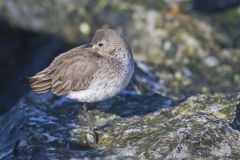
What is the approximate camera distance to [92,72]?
825cm

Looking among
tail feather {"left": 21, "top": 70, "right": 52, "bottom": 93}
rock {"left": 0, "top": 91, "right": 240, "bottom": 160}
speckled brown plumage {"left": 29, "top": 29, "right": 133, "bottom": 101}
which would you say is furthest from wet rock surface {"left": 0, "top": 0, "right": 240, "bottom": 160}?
speckled brown plumage {"left": 29, "top": 29, "right": 133, "bottom": 101}

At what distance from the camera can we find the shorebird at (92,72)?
811cm

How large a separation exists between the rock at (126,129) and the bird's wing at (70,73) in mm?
374

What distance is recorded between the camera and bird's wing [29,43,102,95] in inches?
326

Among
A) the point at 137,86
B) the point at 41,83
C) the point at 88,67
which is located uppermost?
the point at 88,67

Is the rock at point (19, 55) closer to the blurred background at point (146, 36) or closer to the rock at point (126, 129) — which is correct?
the blurred background at point (146, 36)

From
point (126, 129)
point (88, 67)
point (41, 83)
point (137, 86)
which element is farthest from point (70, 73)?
point (137, 86)

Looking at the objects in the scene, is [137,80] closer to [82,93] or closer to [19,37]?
[82,93]

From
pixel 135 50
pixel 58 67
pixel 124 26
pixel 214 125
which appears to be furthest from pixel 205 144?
pixel 124 26

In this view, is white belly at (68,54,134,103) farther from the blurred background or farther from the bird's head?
the blurred background

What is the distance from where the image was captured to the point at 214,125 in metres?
7.18

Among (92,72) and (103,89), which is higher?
(92,72)

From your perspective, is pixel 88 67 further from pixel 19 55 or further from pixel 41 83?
pixel 19 55

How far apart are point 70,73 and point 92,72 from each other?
36cm
